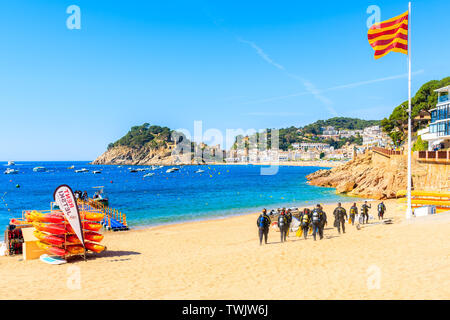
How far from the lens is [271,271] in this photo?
11.0m

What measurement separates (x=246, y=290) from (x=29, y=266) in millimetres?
9736

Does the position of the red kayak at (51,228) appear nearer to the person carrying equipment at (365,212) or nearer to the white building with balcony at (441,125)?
the person carrying equipment at (365,212)

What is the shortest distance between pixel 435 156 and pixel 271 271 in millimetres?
30985

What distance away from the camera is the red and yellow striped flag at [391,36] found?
16062mm

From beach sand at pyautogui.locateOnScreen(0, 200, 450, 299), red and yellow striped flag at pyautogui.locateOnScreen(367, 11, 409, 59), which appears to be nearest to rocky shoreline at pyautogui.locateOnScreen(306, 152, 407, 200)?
beach sand at pyautogui.locateOnScreen(0, 200, 450, 299)

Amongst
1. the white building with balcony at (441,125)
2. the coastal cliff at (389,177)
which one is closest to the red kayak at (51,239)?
the coastal cliff at (389,177)

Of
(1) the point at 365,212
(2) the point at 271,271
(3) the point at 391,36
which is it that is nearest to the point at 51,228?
(2) the point at 271,271

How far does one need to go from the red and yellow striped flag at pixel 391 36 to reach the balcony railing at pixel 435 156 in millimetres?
20815

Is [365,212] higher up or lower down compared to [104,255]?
higher up

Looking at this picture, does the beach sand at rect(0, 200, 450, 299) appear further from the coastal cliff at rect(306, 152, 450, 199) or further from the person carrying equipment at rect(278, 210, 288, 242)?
the coastal cliff at rect(306, 152, 450, 199)

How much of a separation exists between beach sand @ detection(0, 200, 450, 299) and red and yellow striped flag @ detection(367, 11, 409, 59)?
28.1ft

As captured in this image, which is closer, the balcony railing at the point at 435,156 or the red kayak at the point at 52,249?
the red kayak at the point at 52,249

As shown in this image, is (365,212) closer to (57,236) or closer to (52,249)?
(57,236)
